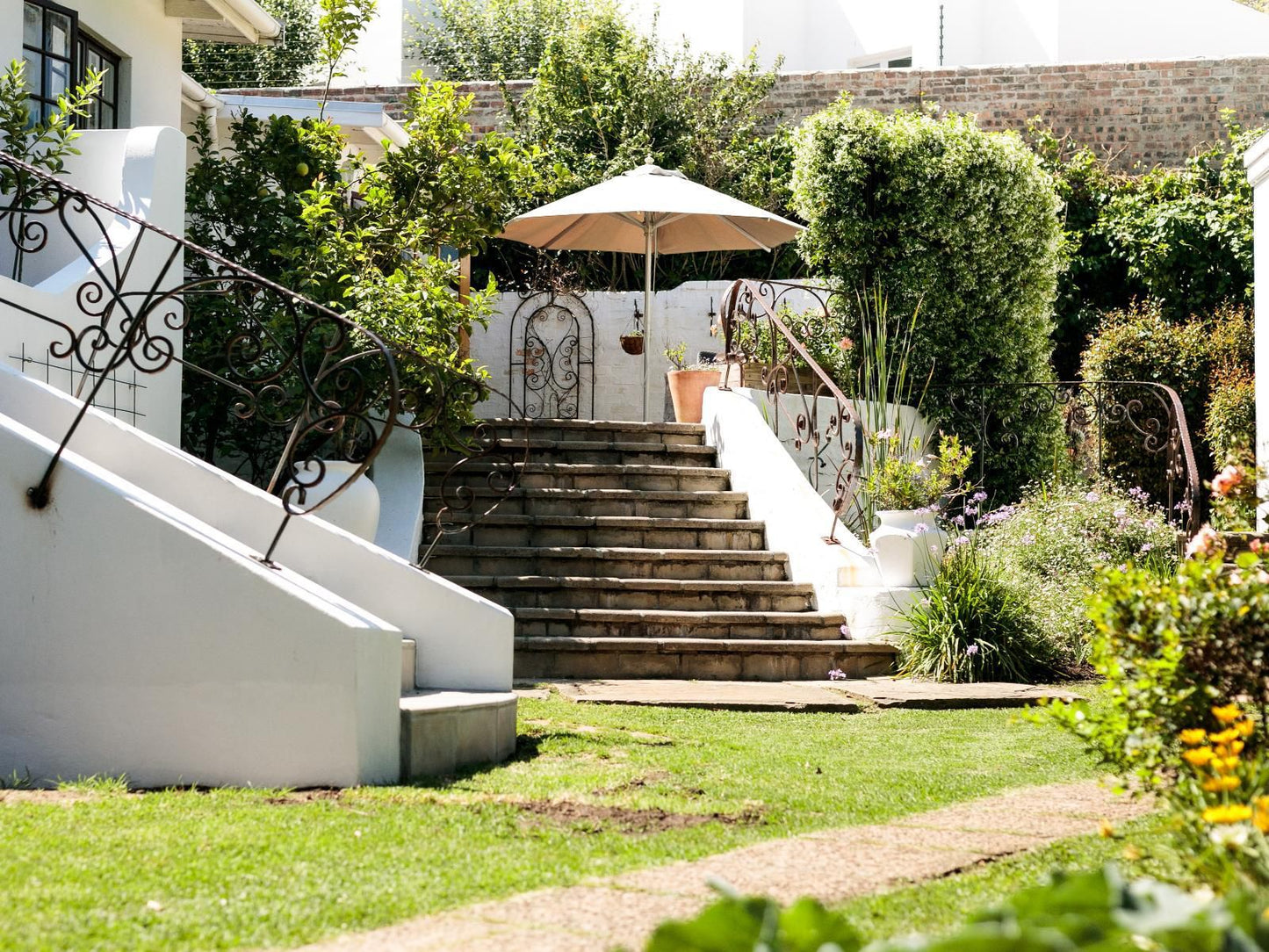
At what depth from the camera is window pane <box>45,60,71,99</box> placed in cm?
911

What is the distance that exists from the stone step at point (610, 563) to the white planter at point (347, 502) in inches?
76.7

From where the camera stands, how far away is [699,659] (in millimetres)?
8219

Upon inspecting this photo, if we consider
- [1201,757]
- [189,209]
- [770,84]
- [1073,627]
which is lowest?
[1073,627]

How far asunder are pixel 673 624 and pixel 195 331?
3.58 metres

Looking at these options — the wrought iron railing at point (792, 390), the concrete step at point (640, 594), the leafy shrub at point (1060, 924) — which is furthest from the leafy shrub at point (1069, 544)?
the leafy shrub at point (1060, 924)

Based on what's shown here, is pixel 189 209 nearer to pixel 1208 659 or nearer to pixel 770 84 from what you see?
pixel 1208 659

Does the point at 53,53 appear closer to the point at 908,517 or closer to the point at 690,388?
the point at 690,388

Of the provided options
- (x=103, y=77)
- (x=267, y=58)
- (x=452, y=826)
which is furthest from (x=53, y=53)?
(x=267, y=58)

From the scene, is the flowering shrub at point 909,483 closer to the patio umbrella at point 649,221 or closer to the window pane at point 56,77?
the patio umbrella at point 649,221

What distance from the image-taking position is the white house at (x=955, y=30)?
77.1 feet

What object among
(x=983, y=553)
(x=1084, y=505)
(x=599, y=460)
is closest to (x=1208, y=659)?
(x=983, y=553)

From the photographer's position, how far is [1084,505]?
32.6ft

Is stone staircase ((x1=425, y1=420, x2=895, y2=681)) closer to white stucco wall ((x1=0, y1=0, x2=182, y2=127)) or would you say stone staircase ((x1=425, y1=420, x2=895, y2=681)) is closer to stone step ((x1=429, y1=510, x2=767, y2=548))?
stone step ((x1=429, y1=510, x2=767, y2=548))

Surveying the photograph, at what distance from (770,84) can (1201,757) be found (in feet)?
53.5
